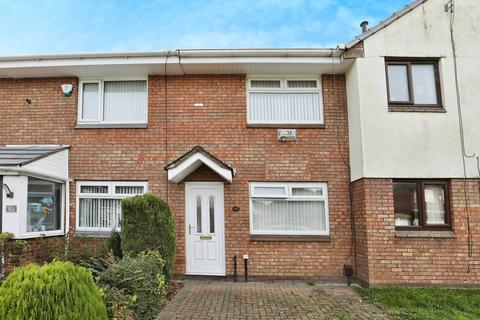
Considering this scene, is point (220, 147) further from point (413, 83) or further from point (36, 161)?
point (413, 83)

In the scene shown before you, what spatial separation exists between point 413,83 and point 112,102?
708cm

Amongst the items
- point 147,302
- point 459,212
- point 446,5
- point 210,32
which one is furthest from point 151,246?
point 446,5

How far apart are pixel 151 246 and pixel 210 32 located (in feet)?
24.1

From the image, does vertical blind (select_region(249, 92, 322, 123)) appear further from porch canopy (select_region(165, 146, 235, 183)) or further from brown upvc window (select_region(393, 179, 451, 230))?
brown upvc window (select_region(393, 179, 451, 230))

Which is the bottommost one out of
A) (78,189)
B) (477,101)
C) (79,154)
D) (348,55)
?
(78,189)

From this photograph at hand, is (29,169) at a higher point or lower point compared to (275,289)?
higher

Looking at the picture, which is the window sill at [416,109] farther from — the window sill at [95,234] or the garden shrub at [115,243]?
the window sill at [95,234]

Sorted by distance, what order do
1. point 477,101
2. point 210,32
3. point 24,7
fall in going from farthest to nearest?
point 210,32 < point 24,7 < point 477,101

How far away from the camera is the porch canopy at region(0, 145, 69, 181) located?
23.1ft

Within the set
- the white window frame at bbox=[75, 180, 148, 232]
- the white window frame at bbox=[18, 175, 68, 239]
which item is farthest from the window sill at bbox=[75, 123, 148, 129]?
the white window frame at bbox=[18, 175, 68, 239]

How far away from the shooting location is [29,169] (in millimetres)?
7172

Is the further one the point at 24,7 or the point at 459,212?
the point at 24,7

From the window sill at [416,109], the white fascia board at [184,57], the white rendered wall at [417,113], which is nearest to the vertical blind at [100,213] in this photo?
the white fascia board at [184,57]

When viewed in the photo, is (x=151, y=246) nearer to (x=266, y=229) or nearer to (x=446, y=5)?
(x=266, y=229)
